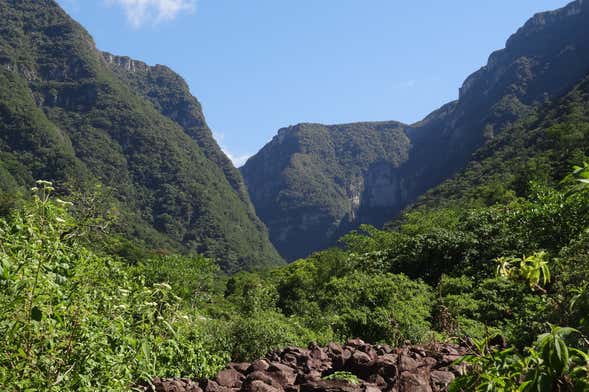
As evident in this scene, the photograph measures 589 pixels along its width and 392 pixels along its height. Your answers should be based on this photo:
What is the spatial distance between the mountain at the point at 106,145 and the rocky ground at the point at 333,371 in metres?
86.1

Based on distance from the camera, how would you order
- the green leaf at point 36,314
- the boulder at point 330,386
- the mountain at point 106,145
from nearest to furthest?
the green leaf at point 36,314 → the boulder at point 330,386 → the mountain at point 106,145

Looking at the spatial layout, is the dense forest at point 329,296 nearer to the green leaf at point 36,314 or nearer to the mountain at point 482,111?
the green leaf at point 36,314

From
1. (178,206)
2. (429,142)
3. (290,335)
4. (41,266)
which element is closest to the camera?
(41,266)

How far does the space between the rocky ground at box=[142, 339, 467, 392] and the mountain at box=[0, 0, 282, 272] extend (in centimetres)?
8607

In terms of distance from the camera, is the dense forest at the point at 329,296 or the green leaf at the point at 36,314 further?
the green leaf at the point at 36,314

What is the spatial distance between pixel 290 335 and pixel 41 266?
711 cm

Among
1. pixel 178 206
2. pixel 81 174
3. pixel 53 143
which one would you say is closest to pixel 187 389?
pixel 81 174

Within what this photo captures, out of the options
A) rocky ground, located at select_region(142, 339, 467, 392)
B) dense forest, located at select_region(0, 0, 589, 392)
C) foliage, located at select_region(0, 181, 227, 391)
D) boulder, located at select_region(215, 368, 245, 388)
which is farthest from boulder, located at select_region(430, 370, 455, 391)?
foliage, located at select_region(0, 181, 227, 391)

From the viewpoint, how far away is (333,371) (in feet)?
19.2

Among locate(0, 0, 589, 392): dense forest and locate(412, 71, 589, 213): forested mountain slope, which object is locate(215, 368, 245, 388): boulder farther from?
locate(412, 71, 589, 213): forested mountain slope

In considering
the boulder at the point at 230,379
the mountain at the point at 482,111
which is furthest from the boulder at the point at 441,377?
the mountain at the point at 482,111

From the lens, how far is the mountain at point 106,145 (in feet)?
320

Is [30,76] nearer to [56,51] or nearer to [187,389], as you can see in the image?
[56,51]

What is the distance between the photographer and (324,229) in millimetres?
193625
